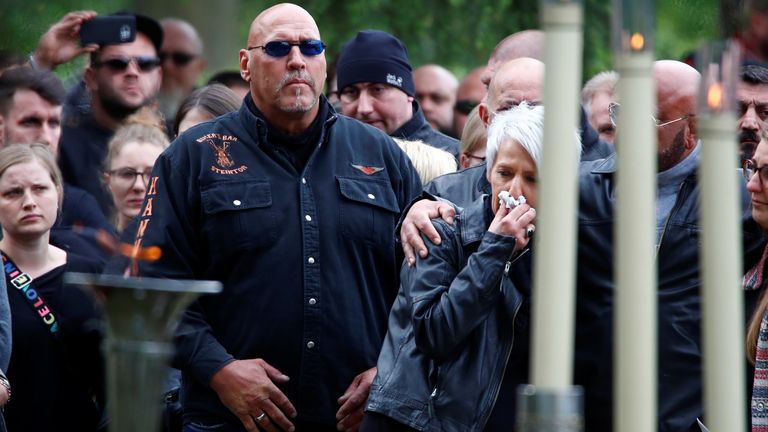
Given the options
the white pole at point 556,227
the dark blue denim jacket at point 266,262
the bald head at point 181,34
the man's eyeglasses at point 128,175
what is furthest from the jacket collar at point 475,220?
the bald head at point 181,34

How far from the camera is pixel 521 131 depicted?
4.71 m

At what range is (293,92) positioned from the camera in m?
5.48

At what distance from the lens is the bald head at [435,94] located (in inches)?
366

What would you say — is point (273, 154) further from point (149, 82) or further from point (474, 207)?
point (149, 82)

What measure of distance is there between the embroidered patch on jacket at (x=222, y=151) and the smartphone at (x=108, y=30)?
2.79 metres

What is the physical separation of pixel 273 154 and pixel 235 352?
83 cm

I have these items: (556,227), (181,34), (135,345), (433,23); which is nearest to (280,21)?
(135,345)

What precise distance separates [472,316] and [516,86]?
1563mm

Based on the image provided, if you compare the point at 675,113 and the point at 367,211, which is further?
the point at 367,211

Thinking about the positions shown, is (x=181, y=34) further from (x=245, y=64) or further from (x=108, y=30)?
(x=245, y=64)

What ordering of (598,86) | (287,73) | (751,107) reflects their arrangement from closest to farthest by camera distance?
(287,73) → (751,107) → (598,86)

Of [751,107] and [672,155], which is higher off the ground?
[751,107]

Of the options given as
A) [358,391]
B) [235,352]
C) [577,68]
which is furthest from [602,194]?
[577,68]

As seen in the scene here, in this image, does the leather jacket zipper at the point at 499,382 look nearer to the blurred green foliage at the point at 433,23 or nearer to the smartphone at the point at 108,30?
the smartphone at the point at 108,30
